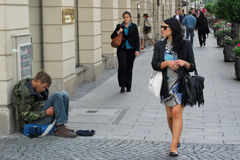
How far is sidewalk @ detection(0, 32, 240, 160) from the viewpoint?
6.36 meters

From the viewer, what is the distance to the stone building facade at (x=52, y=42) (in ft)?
23.9

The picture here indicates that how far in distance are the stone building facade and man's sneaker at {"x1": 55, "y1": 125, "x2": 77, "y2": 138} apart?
692mm

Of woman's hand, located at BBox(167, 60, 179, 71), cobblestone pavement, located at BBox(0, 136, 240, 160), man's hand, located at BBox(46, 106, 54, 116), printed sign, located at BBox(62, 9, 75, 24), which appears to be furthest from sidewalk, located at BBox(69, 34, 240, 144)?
printed sign, located at BBox(62, 9, 75, 24)

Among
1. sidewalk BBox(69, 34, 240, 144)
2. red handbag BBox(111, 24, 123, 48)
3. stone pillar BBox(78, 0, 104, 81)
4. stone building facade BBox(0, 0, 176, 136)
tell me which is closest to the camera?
stone building facade BBox(0, 0, 176, 136)

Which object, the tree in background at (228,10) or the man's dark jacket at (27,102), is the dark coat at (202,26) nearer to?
the tree in background at (228,10)

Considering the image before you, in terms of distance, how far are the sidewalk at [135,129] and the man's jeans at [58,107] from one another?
0.82 feet

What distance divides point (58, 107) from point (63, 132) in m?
0.36

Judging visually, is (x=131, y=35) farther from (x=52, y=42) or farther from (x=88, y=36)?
(x=88, y=36)

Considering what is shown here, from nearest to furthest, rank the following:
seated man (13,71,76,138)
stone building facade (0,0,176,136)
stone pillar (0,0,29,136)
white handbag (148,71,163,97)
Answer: white handbag (148,71,163,97) < seated man (13,71,76,138) < stone pillar (0,0,29,136) < stone building facade (0,0,176,136)

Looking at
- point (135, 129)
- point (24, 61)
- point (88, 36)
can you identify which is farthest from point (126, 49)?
point (24, 61)

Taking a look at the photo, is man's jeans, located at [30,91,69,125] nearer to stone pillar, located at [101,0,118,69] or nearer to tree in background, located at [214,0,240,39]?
stone pillar, located at [101,0,118,69]

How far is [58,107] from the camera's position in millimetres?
7121

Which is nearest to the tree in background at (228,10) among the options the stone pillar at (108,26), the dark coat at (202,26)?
the stone pillar at (108,26)

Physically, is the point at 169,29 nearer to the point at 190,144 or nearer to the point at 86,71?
the point at 190,144
